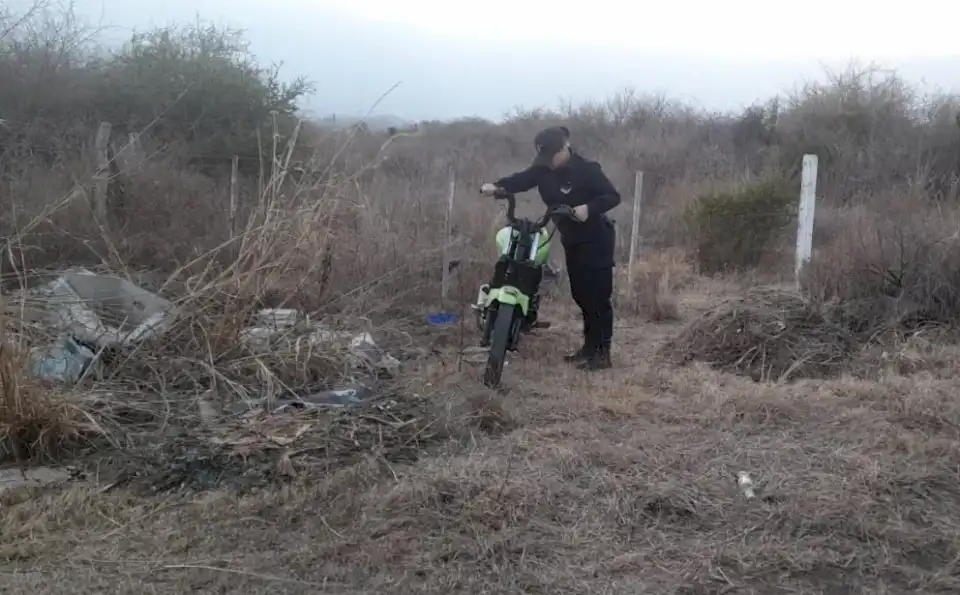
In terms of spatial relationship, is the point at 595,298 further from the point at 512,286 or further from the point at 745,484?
the point at 745,484

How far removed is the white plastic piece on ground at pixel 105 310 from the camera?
16.4ft

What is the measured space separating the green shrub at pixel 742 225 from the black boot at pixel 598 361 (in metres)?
5.27

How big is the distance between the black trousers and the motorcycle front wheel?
88 centimetres

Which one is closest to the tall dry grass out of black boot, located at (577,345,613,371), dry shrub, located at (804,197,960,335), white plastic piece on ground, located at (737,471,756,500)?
dry shrub, located at (804,197,960,335)

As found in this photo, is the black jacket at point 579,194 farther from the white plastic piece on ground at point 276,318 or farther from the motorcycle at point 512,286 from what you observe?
the white plastic piece on ground at point 276,318

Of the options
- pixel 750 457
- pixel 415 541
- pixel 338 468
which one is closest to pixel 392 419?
pixel 338 468

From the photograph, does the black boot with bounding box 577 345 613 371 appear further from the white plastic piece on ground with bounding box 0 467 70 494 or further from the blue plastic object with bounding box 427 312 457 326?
the white plastic piece on ground with bounding box 0 467 70 494

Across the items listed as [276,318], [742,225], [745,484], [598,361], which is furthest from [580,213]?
[742,225]

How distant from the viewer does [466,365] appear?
5859 millimetres

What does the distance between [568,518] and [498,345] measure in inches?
76.0

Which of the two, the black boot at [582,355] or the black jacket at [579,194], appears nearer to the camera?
the black jacket at [579,194]

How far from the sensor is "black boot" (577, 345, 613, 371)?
6164 mm

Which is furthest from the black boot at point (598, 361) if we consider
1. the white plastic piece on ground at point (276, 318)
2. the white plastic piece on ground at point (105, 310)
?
the white plastic piece on ground at point (105, 310)

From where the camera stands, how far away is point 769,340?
248 inches
